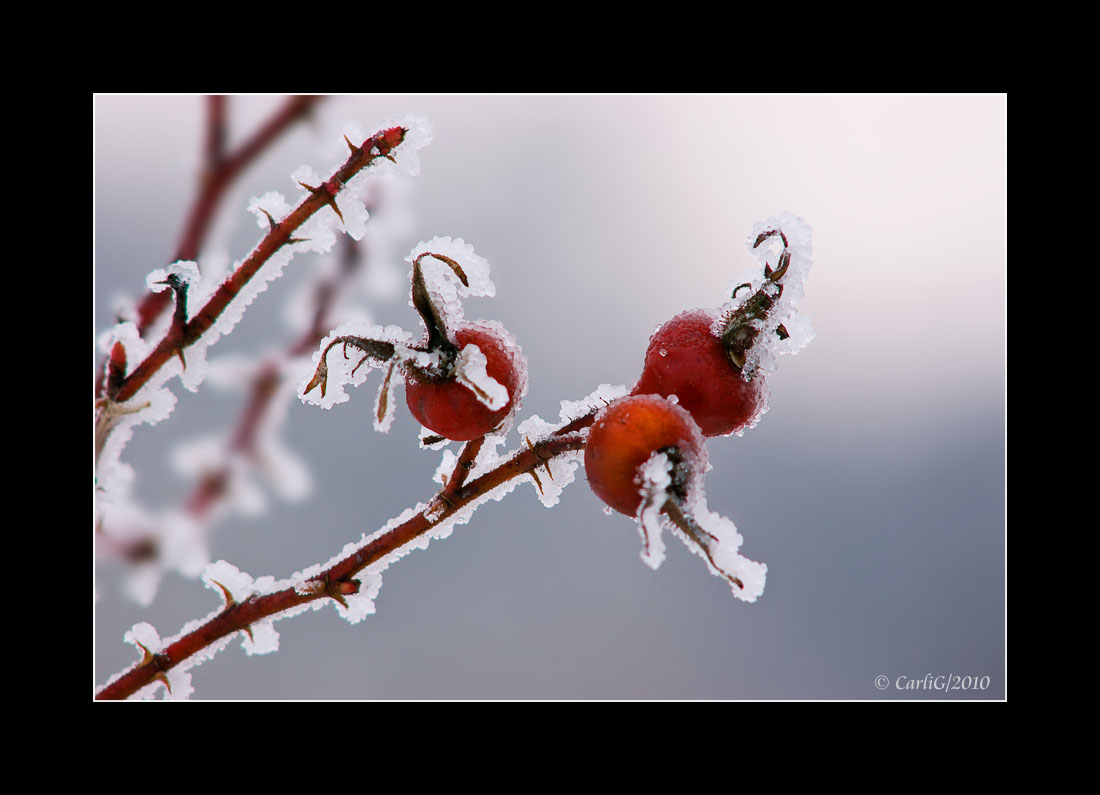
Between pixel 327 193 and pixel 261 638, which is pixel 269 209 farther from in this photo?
pixel 261 638

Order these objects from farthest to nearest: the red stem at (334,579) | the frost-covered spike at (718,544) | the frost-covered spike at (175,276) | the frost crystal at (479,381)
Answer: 1. the frost-covered spike at (175,276)
2. the red stem at (334,579)
3. the frost crystal at (479,381)
4. the frost-covered spike at (718,544)

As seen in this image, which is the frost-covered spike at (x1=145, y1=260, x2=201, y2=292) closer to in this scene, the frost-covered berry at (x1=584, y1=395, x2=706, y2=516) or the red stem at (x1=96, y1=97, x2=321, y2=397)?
the red stem at (x1=96, y1=97, x2=321, y2=397)

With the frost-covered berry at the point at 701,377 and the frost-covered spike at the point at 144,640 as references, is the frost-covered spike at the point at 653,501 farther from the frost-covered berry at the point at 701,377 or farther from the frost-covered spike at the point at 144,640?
the frost-covered spike at the point at 144,640

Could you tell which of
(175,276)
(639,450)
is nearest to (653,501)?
(639,450)

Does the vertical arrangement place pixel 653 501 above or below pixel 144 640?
above

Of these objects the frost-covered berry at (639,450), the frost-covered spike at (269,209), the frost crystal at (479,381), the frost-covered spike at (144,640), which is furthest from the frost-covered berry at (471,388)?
the frost-covered spike at (144,640)

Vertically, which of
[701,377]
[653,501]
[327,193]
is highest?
[327,193]

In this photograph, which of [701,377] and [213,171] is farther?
[213,171]
